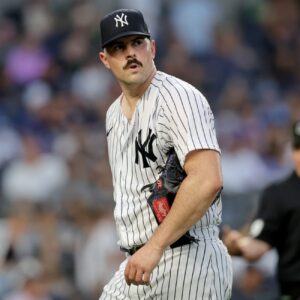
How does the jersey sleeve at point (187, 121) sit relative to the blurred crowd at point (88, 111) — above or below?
below

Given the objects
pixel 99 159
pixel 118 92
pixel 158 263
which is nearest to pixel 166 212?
pixel 158 263

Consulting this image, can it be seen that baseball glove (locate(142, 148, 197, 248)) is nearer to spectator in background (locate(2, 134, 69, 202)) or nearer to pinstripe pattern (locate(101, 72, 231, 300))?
pinstripe pattern (locate(101, 72, 231, 300))

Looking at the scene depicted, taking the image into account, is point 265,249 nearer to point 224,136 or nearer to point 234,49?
point 224,136

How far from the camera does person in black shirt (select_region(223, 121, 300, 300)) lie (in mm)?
6477

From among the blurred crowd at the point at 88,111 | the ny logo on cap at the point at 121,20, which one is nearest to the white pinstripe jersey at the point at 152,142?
the ny logo on cap at the point at 121,20

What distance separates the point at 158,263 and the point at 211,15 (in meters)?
9.73

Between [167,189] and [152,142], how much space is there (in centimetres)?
24

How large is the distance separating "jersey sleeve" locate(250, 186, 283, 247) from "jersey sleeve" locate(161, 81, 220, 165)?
180 centimetres

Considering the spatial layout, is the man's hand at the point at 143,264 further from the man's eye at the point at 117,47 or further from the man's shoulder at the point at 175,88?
the man's eye at the point at 117,47

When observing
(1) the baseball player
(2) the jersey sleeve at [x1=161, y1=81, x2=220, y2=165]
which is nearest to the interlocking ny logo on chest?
(1) the baseball player

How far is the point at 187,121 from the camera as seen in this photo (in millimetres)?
4762

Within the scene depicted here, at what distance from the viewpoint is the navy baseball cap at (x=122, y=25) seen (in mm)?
4961

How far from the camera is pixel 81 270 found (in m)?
9.86

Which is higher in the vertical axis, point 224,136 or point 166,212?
point 224,136
